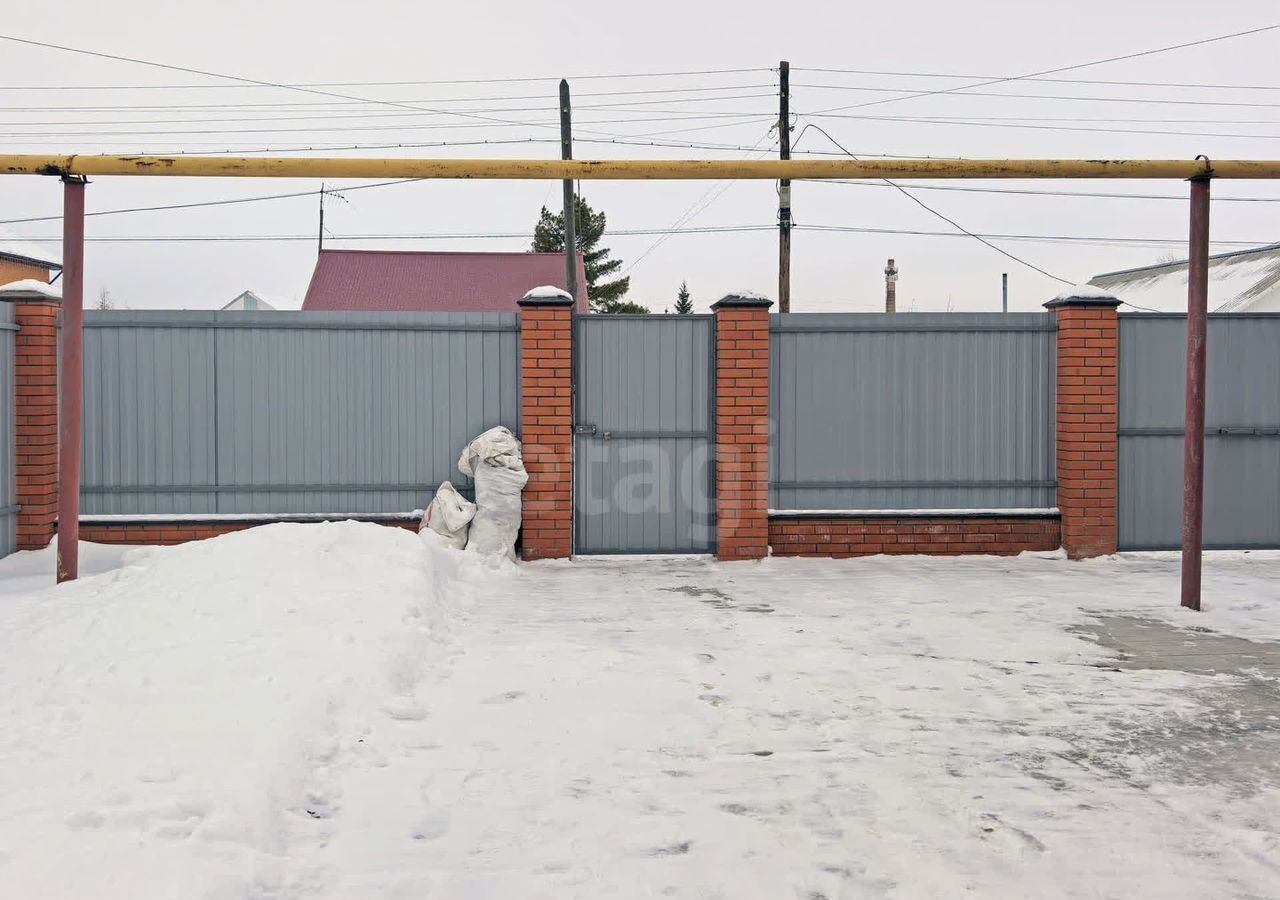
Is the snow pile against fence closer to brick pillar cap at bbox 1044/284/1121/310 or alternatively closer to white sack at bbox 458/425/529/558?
white sack at bbox 458/425/529/558

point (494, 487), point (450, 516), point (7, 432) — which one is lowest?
point (450, 516)

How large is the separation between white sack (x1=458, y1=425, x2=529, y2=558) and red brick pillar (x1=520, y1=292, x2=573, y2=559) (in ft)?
0.63

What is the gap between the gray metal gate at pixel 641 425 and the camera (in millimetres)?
7504

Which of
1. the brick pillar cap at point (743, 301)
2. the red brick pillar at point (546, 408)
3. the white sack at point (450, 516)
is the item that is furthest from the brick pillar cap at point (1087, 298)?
the white sack at point (450, 516)

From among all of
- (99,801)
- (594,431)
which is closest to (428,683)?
(99,801)

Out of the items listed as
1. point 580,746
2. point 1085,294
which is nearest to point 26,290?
point 580,746

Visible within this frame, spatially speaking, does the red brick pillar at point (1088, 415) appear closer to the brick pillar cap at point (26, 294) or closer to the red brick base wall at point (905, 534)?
the red brick base wall at point (905, 534)

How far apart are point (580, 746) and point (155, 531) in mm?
5121

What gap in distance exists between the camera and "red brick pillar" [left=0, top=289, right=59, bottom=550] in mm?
7035

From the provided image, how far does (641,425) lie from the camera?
7.54 m

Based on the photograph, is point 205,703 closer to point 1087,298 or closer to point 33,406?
point 33,406

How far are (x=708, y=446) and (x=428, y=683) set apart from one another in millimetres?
3703

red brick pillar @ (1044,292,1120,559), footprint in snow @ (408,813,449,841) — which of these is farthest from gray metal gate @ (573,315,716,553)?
footprint in snow @ (408,813,449,841)

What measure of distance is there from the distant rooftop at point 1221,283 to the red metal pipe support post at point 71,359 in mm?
18479
